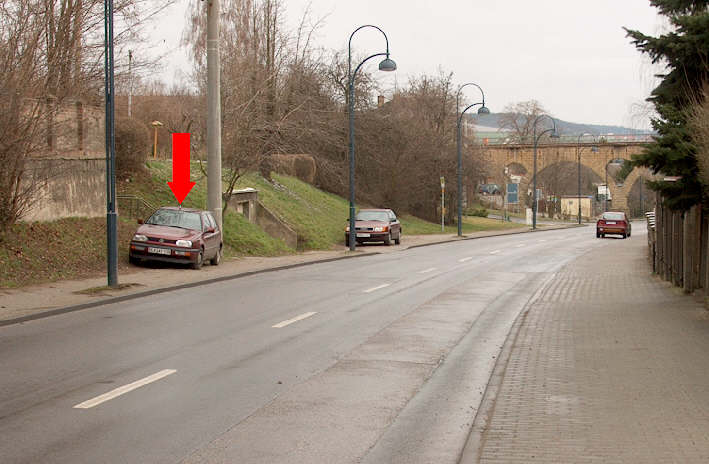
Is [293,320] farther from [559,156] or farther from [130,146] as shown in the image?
[559,156]

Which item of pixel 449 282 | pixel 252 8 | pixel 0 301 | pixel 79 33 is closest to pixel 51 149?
pixel 79 33

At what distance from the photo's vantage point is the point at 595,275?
2309cm

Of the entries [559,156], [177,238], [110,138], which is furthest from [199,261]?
[559,156]

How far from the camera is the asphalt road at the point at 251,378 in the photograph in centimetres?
618

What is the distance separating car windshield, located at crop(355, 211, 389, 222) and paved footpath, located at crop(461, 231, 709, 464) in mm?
24884

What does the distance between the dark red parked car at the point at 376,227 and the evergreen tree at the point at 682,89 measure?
24.4m

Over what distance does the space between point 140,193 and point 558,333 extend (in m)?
20.7

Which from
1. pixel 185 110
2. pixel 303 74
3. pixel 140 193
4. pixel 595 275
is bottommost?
pixel 595 275

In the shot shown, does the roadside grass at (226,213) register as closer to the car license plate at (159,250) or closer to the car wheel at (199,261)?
the car wheel at (199,261)

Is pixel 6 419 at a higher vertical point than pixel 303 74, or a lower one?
lower

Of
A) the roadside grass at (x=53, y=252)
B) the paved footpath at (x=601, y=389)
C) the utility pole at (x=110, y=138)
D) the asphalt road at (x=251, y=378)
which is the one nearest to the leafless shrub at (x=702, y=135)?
the paved footpath at (x=601, y=389)

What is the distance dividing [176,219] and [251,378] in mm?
15013

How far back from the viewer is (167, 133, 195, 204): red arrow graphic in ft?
94.7

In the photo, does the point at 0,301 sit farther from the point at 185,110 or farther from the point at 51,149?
the point at 185,110
